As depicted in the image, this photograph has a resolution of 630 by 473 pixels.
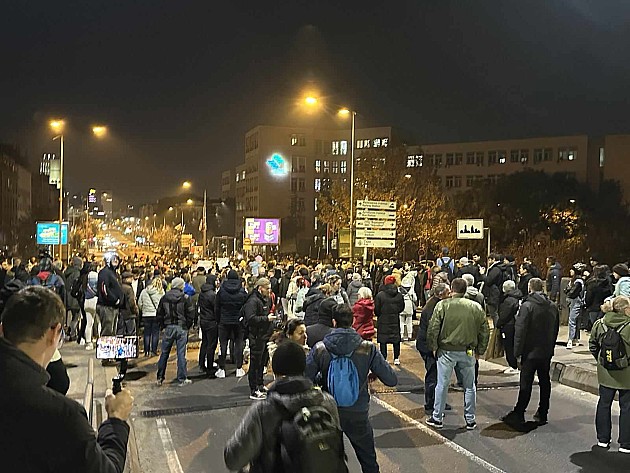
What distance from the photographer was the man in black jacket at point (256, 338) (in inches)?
435

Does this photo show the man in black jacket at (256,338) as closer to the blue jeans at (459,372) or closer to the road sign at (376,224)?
the blue jeans at (459,372)

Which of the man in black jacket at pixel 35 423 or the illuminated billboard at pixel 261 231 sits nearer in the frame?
the man in black jacket at pixel 35 423

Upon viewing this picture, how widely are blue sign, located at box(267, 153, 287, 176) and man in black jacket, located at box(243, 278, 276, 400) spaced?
83712 millimetres

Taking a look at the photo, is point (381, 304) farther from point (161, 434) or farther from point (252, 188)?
point (252, 188)

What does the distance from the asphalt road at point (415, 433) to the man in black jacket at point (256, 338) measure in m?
0.34

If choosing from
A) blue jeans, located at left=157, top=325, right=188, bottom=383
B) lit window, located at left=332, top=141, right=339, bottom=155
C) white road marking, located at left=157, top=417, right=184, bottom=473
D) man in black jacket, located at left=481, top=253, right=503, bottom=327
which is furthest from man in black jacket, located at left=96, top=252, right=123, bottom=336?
lit window, located at left=332, top=141, right=339, bottom=155

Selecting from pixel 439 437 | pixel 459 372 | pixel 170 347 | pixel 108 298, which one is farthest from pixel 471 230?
pixel 439 437

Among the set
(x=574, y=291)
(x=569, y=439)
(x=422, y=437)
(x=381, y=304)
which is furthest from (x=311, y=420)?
(x=574, y=291)

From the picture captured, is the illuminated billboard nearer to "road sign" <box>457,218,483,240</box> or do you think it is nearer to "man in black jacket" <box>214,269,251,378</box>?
"road sign" <box>457,218,483,240</box>

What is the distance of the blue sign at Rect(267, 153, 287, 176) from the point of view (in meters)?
94.6

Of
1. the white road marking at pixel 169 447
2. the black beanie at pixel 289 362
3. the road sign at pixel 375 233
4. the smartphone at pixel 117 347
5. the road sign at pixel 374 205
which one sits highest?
the road sign at pixel 374 205

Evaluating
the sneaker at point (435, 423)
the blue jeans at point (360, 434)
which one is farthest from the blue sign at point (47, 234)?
the blue jeans at point (360, 434)

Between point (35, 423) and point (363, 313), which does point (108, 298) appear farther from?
point (35, 423)

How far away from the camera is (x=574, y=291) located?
1583 centimetres
